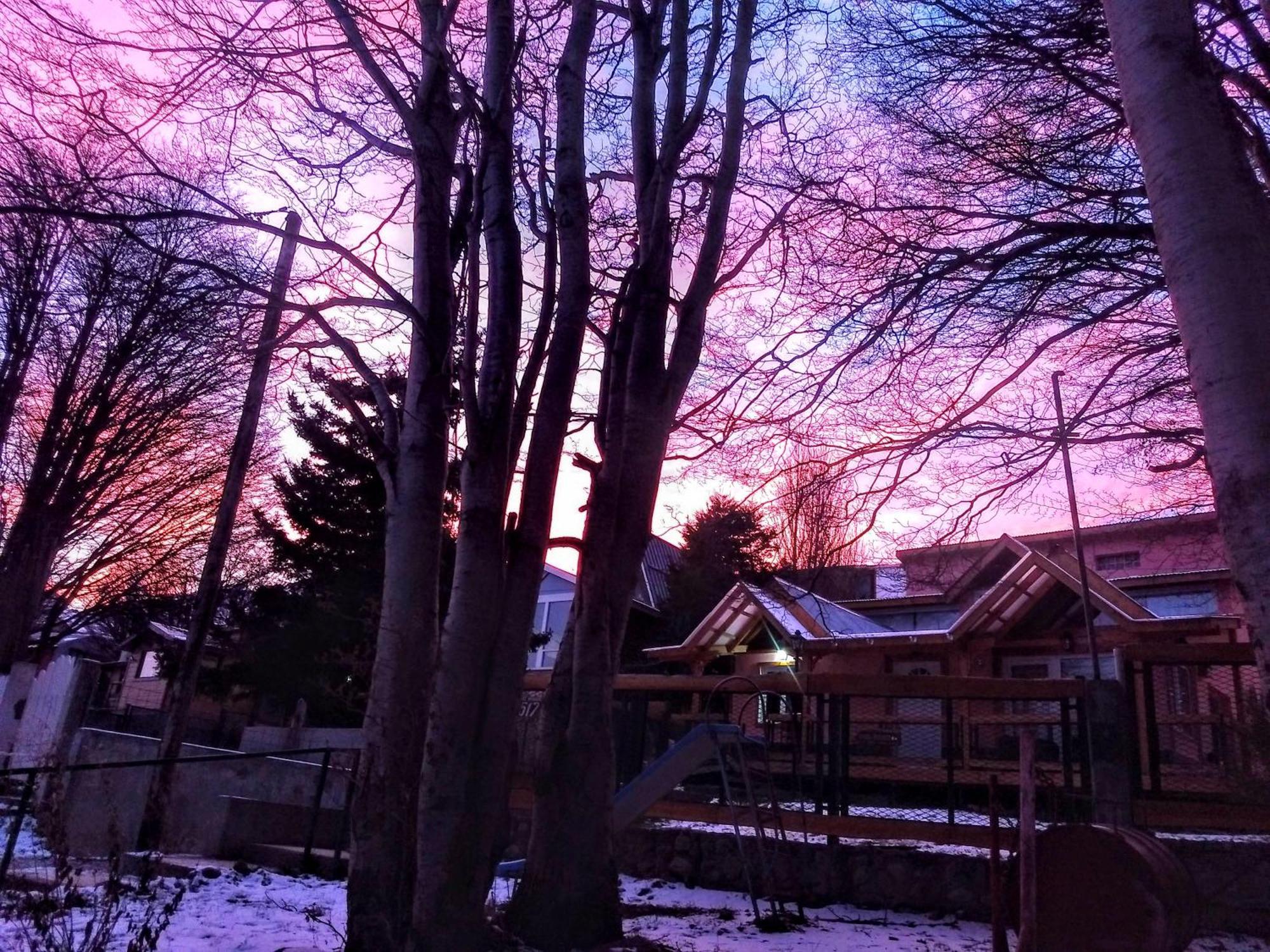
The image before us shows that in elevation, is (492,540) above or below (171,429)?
below

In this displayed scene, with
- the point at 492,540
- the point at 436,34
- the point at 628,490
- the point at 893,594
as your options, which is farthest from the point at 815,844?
the point at 893,594

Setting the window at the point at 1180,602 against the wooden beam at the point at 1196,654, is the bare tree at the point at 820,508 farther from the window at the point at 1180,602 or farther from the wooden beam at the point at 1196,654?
the window at the point at 1180,602

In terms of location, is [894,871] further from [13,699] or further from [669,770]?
[13,699]

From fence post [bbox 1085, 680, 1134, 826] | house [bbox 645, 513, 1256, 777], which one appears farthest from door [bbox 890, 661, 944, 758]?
fence post [bbox 1085, 680, 1134, 826]

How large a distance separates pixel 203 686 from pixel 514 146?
19.4 metres

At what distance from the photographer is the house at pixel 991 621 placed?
15000 mm

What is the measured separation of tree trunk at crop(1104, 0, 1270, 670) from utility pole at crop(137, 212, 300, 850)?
22.8ft

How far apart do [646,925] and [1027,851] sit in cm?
287

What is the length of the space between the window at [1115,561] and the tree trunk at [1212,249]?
84.0 feet

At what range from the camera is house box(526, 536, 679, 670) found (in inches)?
1046

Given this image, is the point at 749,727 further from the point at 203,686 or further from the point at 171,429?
the point at 203,686

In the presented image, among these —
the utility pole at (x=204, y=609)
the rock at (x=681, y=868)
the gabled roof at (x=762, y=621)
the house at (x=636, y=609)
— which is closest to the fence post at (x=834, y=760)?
the rock at (x=681, y=868)

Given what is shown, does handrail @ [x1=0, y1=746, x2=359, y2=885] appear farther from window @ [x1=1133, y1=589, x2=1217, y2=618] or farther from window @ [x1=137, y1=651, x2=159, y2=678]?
window @ [x1=137, y1=651, x2=159, y2=678]

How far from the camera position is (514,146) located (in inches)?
293
